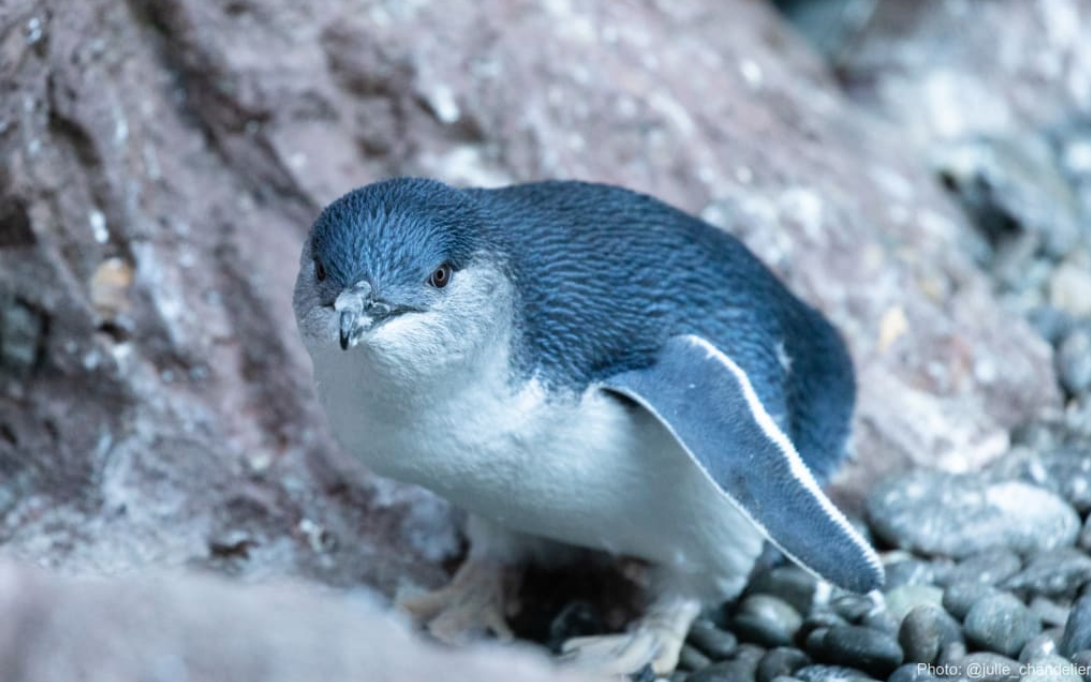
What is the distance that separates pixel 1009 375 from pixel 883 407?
47 centimetres

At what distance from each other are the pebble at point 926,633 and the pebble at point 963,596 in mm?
89

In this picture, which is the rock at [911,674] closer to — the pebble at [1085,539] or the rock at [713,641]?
the rock at [713,641]

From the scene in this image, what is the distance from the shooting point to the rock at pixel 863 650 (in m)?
2.93

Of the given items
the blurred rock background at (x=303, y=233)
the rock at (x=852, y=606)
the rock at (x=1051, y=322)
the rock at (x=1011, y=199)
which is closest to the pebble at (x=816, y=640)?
the rock at (x=852, y=606)

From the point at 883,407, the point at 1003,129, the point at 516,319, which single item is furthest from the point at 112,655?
the point at 1003,129

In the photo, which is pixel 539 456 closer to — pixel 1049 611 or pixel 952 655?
pixel 952 655

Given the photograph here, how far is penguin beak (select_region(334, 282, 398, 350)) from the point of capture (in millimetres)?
2469

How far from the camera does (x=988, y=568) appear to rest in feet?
10.9

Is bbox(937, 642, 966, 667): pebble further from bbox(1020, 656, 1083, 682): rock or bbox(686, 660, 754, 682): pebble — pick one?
bbox(686, 660, 754, 682): pebble

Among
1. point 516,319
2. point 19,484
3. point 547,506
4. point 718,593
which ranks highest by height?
point 516,319

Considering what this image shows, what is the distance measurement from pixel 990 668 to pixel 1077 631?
252 millimetres

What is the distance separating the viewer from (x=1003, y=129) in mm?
5672

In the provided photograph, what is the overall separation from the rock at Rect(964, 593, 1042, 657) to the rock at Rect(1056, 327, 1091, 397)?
1.41 meters

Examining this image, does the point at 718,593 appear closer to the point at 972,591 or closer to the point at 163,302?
the point at 972,591
